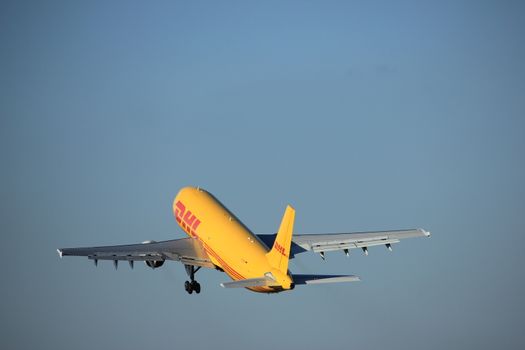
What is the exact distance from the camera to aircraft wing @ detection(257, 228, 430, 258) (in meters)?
109

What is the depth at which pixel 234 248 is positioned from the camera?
108m

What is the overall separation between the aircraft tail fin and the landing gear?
16.2 m

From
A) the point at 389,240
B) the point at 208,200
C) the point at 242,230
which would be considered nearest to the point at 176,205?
the point at 208,200

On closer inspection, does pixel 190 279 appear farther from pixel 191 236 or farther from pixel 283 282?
pixel 283 282

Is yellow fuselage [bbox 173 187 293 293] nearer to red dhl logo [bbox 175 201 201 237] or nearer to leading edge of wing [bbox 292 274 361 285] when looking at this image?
red dhl logo [bbox 175 201 201 237]

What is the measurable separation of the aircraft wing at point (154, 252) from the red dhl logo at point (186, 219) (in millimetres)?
1051

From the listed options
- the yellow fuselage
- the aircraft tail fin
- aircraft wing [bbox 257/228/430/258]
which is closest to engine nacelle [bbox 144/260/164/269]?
the yellow fuselage

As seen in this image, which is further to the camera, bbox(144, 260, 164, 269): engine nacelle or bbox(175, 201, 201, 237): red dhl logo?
bbox(175, 201, 201, 237): red dhl logo

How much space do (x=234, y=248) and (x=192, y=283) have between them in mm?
9606

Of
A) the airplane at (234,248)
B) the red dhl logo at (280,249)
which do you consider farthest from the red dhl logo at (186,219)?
the red dhl logo at (280,249)

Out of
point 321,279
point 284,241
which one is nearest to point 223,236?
point 284,241

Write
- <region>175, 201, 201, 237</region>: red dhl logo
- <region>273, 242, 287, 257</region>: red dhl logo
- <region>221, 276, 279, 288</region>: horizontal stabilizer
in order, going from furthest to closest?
<region>175, 201, 201, 237</region>: red dhl logo < <region>273, 242, 287, 257</region>: red dhl logo < <region>221, 276, 279, 288</region>: horizontal stabilizer

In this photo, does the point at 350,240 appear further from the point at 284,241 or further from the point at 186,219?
the point at 186,219

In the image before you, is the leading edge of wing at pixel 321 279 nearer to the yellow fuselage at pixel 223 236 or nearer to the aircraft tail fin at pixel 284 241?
the yellow fuselage at pixel 223 236
